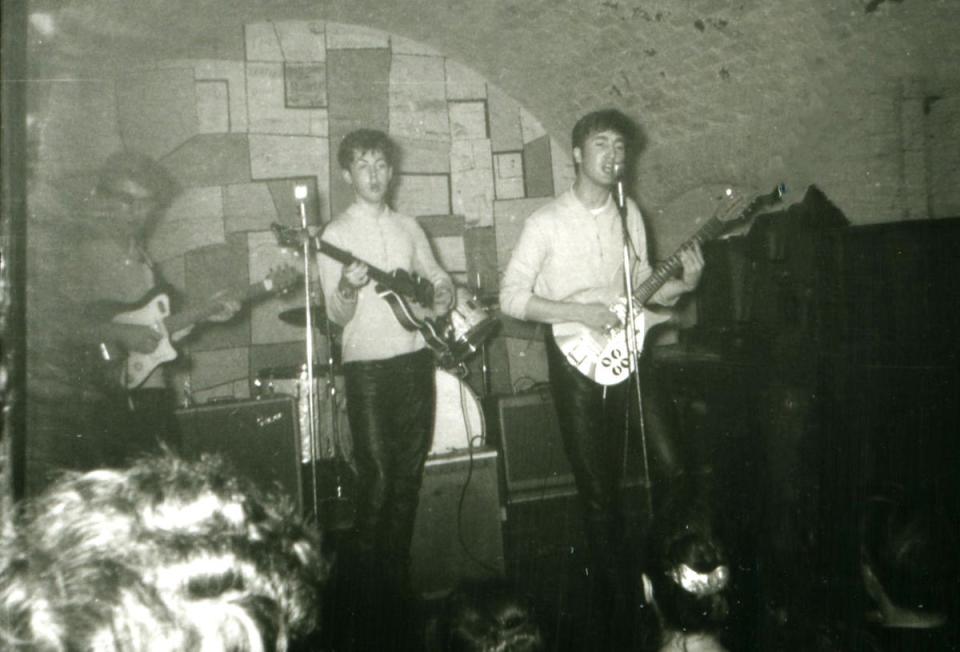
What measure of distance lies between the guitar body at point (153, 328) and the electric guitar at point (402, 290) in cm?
88

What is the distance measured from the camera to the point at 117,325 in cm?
372

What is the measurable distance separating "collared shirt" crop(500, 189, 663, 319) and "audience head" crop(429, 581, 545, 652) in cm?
203

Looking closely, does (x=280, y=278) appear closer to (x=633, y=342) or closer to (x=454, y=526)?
(x=454, y=526)

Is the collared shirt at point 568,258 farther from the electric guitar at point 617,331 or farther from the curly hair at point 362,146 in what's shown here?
the curly hair at point 362,146

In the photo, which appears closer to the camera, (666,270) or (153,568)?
(153,568)

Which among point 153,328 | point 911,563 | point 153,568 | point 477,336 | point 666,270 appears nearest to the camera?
point 153,568

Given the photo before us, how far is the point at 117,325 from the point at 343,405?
4.20 feet

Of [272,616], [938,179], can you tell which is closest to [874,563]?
[272,616]

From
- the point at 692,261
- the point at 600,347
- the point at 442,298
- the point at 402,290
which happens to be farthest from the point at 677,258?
the point at 402,290

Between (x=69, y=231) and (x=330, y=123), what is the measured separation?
94.1 inches

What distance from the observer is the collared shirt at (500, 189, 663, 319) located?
330cm

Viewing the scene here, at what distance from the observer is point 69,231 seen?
12.1 feet

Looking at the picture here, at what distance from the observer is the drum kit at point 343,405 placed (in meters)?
3.88

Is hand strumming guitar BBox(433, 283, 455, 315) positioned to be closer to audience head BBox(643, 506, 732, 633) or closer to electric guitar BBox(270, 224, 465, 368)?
electric guitar BBox(270, 224, 465, 368)
